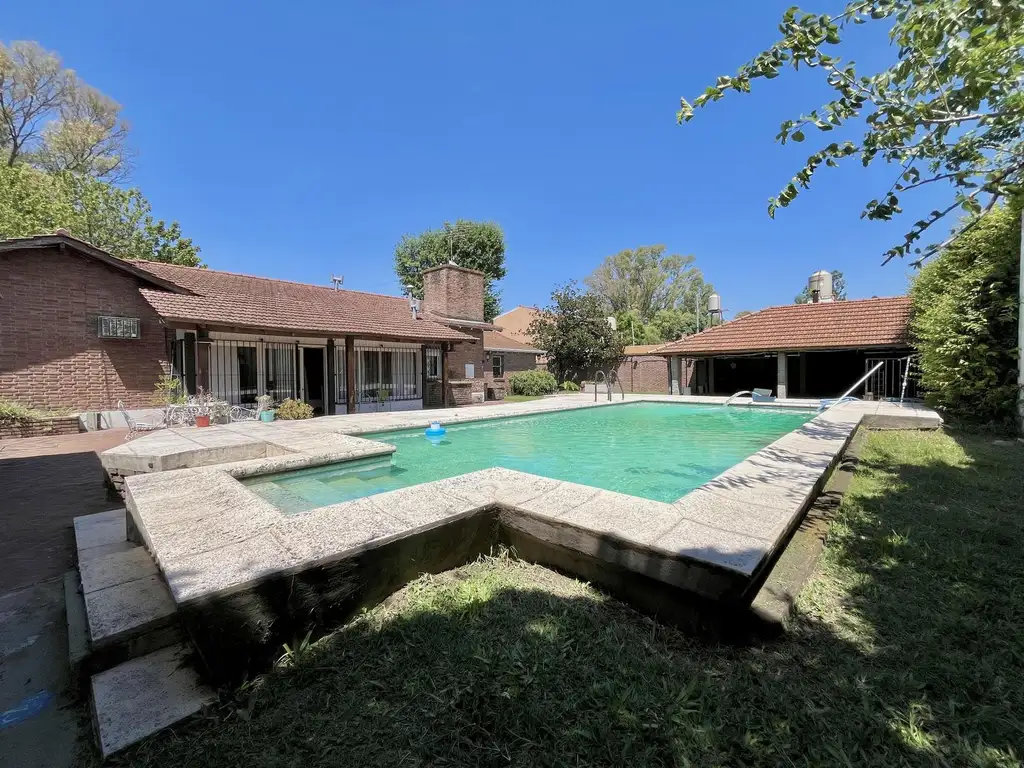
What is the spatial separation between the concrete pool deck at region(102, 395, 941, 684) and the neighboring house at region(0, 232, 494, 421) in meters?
8.96

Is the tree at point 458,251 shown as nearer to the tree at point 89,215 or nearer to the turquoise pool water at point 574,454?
the tree at point 89,215

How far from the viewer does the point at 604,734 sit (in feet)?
5.38

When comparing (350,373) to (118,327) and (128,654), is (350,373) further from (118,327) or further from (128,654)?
(128,654)

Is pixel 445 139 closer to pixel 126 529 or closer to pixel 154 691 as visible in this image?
pixel 126 529

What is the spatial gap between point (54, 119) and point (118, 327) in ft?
64.7

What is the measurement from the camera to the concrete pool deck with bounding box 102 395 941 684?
82.0 inches

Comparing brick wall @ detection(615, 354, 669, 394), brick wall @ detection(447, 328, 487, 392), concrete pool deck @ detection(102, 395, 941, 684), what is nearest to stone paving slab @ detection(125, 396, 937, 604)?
concrete pool deck @ detection(102, 395, 941, 684)

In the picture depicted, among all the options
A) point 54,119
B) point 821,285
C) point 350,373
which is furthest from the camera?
point 821,285

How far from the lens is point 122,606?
91.2 inches

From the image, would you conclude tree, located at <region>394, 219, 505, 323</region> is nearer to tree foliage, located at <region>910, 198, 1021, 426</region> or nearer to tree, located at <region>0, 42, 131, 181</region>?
tree, located at <region>0, 42, 131, 181</region>

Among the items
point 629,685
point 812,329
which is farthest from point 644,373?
point 629,685

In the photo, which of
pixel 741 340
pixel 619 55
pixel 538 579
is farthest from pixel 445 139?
pixel 538 579

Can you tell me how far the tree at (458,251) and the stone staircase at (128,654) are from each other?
2806 cm

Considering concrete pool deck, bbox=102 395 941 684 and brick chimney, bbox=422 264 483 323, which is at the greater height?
brick chimney, bbox=422 264 483 323
